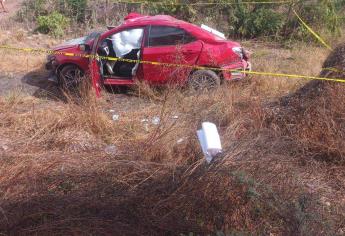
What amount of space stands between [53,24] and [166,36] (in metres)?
6.03

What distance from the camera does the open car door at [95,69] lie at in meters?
8.22

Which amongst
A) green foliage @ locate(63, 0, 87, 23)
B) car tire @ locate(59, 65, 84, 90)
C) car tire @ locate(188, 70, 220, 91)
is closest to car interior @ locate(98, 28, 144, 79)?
car tire @ locate(59, 65, 84, 90)

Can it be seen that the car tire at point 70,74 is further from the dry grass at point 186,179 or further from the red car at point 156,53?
the dry grass at point 186,179

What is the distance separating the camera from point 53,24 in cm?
1334

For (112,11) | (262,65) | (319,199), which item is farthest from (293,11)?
(319,199)

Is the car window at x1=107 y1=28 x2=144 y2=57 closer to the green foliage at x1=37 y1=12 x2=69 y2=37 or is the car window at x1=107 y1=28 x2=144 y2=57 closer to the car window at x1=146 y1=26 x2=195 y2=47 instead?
the car window at x1=146 y1=26 x2=195 y2=47

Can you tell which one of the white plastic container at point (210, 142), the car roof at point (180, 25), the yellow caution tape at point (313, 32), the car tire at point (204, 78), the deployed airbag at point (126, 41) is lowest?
the yellow caution tape at point (313, 32)

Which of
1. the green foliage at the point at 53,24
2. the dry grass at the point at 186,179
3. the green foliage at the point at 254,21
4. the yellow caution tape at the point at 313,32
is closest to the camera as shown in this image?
the dry grass at the point at 186,179

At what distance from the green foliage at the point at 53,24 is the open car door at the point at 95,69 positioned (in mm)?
5258

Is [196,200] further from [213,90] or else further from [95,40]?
[95,40]

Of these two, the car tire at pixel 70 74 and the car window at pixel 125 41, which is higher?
the car window at pixel 125 41

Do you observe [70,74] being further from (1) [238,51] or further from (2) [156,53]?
(1) [238,51]

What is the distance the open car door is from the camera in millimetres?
8219

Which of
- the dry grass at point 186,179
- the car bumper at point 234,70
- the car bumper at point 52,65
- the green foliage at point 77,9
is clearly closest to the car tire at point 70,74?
the car bumper at point 52,65
